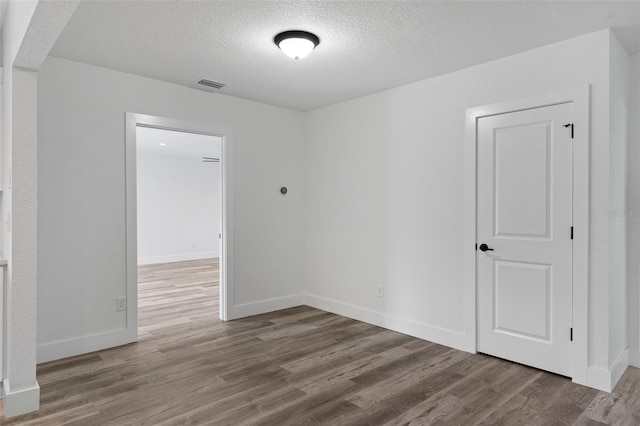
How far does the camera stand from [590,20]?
2.62 m

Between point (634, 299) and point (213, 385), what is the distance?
3316 millimetres

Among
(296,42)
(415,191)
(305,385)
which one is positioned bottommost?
(305,385)

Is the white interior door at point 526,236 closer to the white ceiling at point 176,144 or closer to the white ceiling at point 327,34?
the white ceiling at point 327,34

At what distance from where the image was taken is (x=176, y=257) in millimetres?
9297

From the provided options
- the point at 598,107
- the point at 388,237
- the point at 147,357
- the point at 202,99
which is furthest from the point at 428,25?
the point at 147,357

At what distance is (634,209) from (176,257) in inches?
338

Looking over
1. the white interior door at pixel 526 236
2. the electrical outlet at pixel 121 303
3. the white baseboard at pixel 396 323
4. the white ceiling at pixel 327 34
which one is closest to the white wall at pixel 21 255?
the white ceiling at pixel 327 34

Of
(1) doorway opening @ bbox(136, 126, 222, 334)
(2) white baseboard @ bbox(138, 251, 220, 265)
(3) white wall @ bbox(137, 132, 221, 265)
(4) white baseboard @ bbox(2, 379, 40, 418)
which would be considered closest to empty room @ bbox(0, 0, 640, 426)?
(4) white baseboard @ bbox(2, 379, 40, 418)

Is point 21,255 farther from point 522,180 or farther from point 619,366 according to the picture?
point 619,366

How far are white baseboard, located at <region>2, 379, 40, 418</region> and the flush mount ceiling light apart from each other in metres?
2.77

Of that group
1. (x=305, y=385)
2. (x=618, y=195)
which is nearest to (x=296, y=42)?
(x=305, y=385)

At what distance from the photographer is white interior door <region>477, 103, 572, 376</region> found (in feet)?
9.72

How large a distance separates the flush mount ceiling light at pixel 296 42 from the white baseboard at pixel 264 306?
289cm

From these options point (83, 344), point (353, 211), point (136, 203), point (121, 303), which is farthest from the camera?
point (353, 211)
